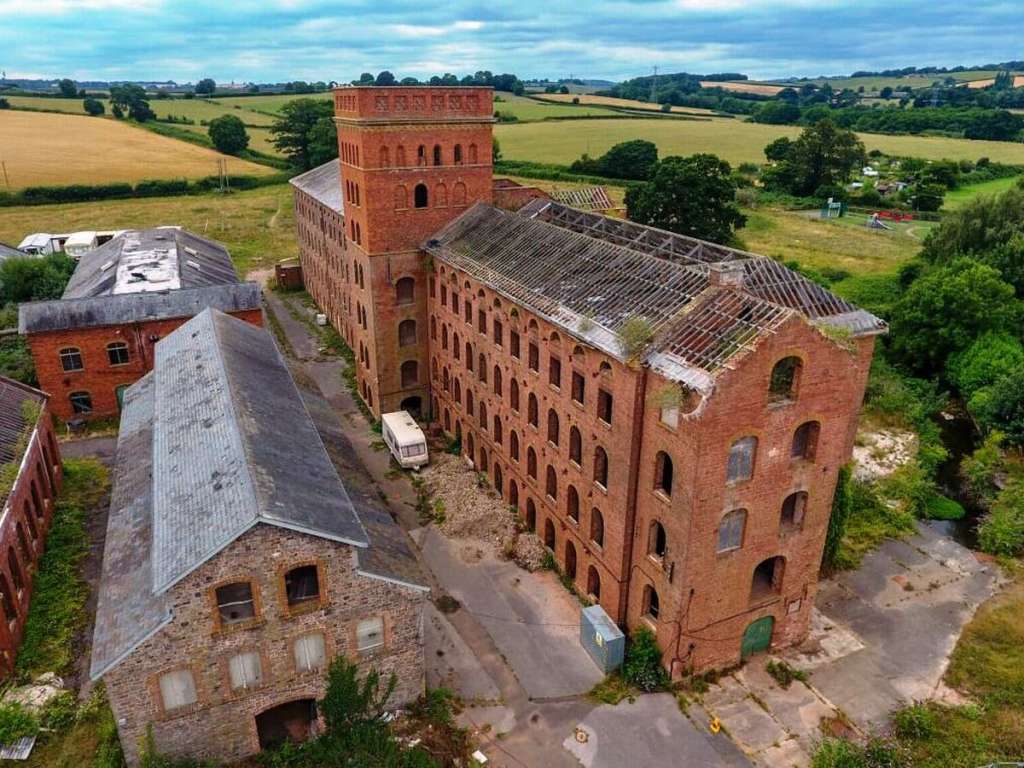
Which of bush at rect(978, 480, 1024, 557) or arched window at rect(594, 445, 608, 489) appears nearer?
arched window at rect(594, 445, 608, 489)

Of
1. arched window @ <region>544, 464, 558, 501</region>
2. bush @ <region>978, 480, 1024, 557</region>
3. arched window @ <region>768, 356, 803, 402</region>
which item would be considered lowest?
bush @ <region>978, 480, 1024, 557</region>

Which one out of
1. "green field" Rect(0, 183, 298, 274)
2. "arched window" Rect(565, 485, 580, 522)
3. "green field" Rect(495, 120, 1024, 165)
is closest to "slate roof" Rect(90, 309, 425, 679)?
"arched window" Rect(565, 485, 580, 522)

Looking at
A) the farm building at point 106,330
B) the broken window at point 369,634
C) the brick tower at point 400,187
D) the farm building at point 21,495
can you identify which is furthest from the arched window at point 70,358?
the broken window at point 369,634

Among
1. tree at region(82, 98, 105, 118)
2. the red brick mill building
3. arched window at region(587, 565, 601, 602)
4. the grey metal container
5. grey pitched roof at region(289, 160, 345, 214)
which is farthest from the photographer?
tree at region(82, 98, 105, 118)

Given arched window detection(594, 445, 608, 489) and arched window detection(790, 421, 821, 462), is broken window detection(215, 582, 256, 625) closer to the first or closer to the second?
arched window detection(594, 445, 608, 489)

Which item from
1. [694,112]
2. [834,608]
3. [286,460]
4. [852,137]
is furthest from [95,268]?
[694,112]

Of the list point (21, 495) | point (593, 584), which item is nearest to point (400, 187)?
point (21, 495)
